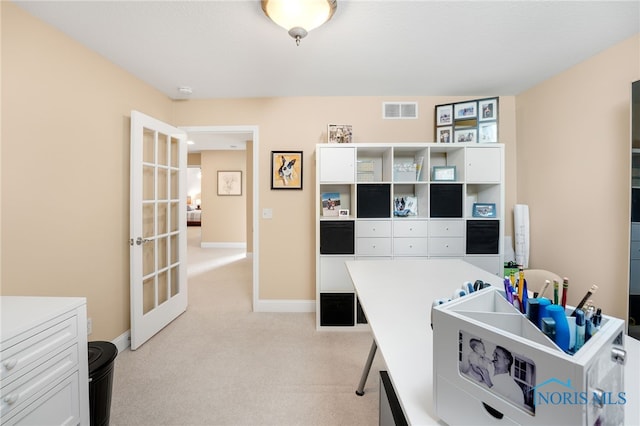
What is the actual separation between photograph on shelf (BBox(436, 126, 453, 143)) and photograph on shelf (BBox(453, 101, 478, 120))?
14 cm

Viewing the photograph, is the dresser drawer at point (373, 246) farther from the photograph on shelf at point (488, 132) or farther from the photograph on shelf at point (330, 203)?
the photograph on shelf at point (488, 132)

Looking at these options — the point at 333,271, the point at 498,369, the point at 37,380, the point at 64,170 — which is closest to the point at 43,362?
the point at 37,380

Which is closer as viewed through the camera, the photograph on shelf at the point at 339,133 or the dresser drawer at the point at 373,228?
the dresser drawer at the point at 373,228

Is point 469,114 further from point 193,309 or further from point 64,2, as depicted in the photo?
point 193,309

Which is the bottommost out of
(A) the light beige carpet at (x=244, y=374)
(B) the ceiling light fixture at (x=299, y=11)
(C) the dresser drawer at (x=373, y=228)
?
(A) the light beige carpet at (x=244, y=374)

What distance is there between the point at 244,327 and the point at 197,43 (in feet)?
8.50

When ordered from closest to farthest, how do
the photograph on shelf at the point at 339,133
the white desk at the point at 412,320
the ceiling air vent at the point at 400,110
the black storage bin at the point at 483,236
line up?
1. the white desk at the point at 412,320
2. the black storage bin at the point at 483,236
3. the photograph on shelf at the point at 339,133
4. the ceiling air vent at the point at 400,110

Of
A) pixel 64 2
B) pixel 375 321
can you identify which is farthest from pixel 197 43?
pixel 375 321

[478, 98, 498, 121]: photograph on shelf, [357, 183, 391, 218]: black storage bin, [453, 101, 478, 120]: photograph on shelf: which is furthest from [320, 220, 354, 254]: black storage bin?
[478, 98, 498, 121]: photograph on shelf

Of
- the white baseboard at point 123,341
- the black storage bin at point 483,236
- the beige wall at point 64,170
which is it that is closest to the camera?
the beige wall at point 64,170

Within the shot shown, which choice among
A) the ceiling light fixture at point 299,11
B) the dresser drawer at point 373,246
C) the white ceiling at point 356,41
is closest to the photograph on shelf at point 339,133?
the white ceiling at point 356,41

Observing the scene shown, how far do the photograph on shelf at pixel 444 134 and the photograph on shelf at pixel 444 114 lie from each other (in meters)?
0.06

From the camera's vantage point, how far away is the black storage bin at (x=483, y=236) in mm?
2658

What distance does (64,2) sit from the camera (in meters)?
1.61
